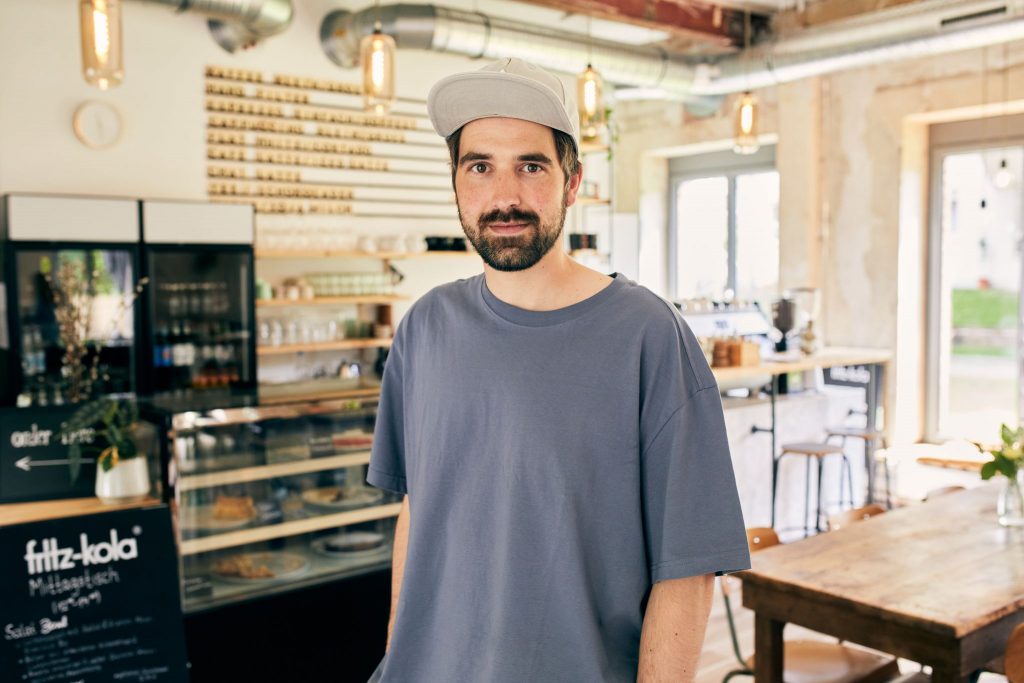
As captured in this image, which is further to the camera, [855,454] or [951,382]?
[951,382]

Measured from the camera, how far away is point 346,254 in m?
6.79

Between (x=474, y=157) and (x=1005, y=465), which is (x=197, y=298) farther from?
(x=474, y=157)

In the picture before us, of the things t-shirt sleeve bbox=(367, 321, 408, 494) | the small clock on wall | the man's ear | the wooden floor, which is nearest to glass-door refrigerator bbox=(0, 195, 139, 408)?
the small clock on wall

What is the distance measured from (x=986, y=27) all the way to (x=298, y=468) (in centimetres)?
502

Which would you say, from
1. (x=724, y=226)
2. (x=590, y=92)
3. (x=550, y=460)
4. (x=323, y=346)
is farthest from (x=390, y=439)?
(x=724, y=226)

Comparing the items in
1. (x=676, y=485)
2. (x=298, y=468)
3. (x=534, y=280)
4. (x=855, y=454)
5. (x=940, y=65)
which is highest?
(x=940, y=65)

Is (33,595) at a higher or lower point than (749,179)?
lower

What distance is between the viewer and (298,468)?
3.34 metres

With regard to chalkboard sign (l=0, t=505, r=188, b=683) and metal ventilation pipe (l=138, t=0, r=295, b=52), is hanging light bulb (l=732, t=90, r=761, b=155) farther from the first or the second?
chalkboard sign (l=0, t=505, r=188, b=683)

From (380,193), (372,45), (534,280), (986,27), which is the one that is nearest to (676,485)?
(534,280)

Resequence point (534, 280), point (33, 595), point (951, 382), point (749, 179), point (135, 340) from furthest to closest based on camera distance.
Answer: point (749, 179) < point (951, 382) < point (135, 340) < point (33, 595) < point (534, 280)

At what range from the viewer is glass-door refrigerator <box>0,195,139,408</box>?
204 inches

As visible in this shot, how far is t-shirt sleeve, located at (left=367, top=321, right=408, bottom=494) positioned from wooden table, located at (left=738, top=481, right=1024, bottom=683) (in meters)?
1.39

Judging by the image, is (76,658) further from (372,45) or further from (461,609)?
(372,45)
